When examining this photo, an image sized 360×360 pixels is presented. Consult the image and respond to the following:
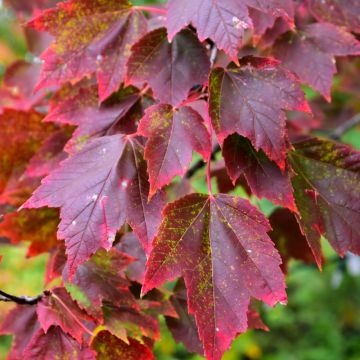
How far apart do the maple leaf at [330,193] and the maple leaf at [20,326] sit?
0.63m

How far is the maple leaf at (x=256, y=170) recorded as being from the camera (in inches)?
40.0

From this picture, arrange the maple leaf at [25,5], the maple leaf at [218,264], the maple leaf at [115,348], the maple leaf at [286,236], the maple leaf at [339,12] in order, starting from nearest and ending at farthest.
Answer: the maple leaf at [218,264], the maple leaf at [115,348], the maple leaf at [339,12], the maple leaf at [286,236], the maple leaf at [25,5]

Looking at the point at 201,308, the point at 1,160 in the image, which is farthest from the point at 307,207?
the point at 1,160

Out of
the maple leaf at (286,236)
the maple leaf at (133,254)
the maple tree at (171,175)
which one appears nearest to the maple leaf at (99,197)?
the maple tree at (171,175)

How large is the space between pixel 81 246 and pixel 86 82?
1.84 ft

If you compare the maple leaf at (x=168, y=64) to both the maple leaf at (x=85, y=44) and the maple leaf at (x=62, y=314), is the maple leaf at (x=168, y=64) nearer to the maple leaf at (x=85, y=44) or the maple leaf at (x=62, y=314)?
the maple leaf at (x=85, y=44)

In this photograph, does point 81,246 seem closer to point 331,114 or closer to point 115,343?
point 115,343

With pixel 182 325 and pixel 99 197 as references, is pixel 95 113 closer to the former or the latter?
pixel 99 197

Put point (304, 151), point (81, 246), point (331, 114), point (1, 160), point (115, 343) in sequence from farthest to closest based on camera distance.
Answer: point (331, 114), point (1, 160), point (304, 151), point (115, 343), point (81, 246)

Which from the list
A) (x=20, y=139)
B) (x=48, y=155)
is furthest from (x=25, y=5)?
(x=48, y=155)

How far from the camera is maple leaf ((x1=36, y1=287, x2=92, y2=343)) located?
1.02 metres

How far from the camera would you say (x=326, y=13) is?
130 cm

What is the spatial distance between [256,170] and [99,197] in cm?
31

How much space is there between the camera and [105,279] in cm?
111
